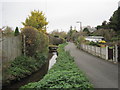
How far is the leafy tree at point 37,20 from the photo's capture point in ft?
56.9

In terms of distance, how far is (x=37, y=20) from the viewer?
18250mm

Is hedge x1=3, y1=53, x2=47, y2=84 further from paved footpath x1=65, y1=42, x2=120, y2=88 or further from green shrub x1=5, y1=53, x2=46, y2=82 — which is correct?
paved footpath x1=65, y1=42, x2=120, y2=88

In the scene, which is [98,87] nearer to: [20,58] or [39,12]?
[20,58]

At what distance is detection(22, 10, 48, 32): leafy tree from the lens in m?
17.4

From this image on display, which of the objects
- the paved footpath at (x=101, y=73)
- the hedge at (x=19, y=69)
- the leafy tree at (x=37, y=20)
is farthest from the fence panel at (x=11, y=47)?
the leafy tree at (x=37, y=20)

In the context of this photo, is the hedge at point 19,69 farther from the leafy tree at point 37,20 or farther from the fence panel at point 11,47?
the leafy tree at point 37,20

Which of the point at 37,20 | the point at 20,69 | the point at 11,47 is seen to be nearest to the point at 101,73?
the point at 20,69

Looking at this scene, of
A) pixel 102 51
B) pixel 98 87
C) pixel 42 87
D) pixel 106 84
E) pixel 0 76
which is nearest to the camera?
pixel 42 87

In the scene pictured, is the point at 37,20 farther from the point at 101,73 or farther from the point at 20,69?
the point at 101,73

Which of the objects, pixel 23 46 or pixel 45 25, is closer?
pixel 23 46

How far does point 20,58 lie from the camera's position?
7918mm

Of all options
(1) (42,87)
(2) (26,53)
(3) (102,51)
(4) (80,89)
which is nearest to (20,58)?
(2) (26,53)

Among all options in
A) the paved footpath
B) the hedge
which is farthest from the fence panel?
the paved footpath

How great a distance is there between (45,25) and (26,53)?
1074 centimetres
